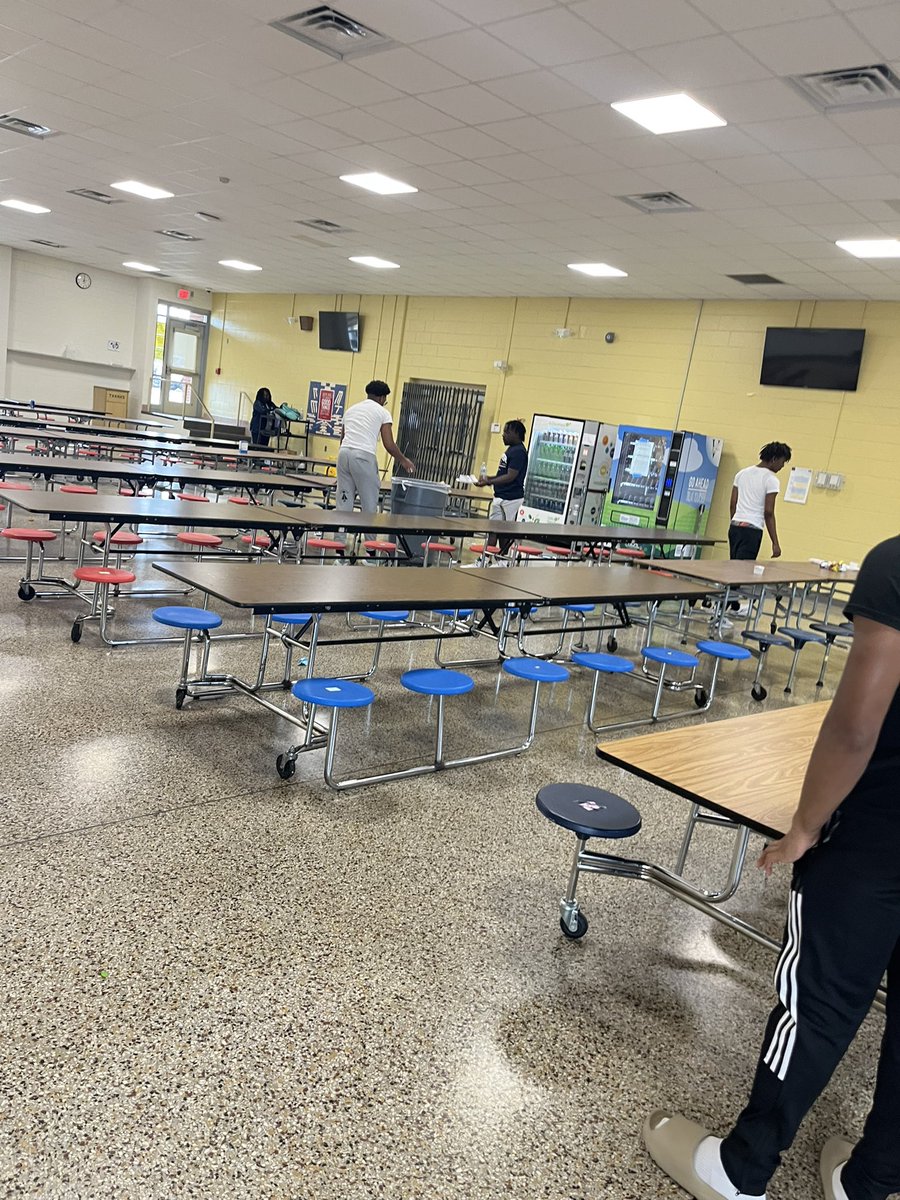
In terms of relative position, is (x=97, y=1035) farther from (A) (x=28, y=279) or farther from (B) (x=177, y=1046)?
(A) (x=28, y=279)

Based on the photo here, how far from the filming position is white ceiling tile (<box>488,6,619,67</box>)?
3.82m

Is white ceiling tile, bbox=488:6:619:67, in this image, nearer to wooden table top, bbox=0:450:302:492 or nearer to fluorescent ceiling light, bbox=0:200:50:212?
wooden table top, bbox=0:450:302:492

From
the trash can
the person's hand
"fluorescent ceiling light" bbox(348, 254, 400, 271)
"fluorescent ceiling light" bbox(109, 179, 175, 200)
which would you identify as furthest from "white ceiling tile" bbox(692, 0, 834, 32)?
"fluorescent ceiling light" bbox(348, 254, 400, 271)

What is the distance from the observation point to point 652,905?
2.68 meters

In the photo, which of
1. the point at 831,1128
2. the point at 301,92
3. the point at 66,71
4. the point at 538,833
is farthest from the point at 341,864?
the point at 66,71

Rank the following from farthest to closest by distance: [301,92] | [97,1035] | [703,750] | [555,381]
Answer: [555,381]
[301,92]
[703,750]
[97,1035]

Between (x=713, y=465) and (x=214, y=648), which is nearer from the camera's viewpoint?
(x=214, y=648)

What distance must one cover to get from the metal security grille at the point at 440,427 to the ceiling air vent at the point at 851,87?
321 inches

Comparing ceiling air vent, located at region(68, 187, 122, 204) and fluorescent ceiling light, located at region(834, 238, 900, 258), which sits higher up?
ceiling air vent, located at region(68, 187, 122, 204)

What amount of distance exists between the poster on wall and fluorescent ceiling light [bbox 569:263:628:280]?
6.23 m

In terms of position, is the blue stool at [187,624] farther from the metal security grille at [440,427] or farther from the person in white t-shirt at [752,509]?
the metal security grille at [440,427]

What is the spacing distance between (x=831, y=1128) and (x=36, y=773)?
2619 millimetres

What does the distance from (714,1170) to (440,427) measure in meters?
12.1

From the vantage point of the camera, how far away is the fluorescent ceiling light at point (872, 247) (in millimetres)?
6402
